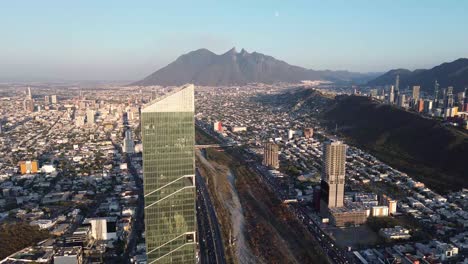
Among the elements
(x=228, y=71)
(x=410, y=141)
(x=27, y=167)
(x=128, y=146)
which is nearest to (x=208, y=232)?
(x=27, y=167)

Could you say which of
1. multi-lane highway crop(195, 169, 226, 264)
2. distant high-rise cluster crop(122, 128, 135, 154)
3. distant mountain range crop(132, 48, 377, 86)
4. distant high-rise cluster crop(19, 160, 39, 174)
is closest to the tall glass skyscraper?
multi-lane highway crop(195, 169, 226, 264)

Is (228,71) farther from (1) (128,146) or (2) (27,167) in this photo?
(2) (27,167)

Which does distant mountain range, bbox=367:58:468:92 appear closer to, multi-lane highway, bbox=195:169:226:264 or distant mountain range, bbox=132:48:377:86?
multi-lane highway, bbox=195:169:226:264

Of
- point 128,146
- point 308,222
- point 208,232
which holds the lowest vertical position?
point 208,232

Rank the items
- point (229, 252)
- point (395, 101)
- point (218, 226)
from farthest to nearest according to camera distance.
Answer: point (395, 101) → point (218, 226) → point (229, 252)

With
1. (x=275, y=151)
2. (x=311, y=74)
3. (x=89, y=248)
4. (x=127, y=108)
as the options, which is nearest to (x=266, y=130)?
(x=275, y=151)

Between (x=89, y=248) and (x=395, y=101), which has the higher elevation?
(x=395, y=101)

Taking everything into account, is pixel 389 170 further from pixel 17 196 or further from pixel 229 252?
pixel 17 196
